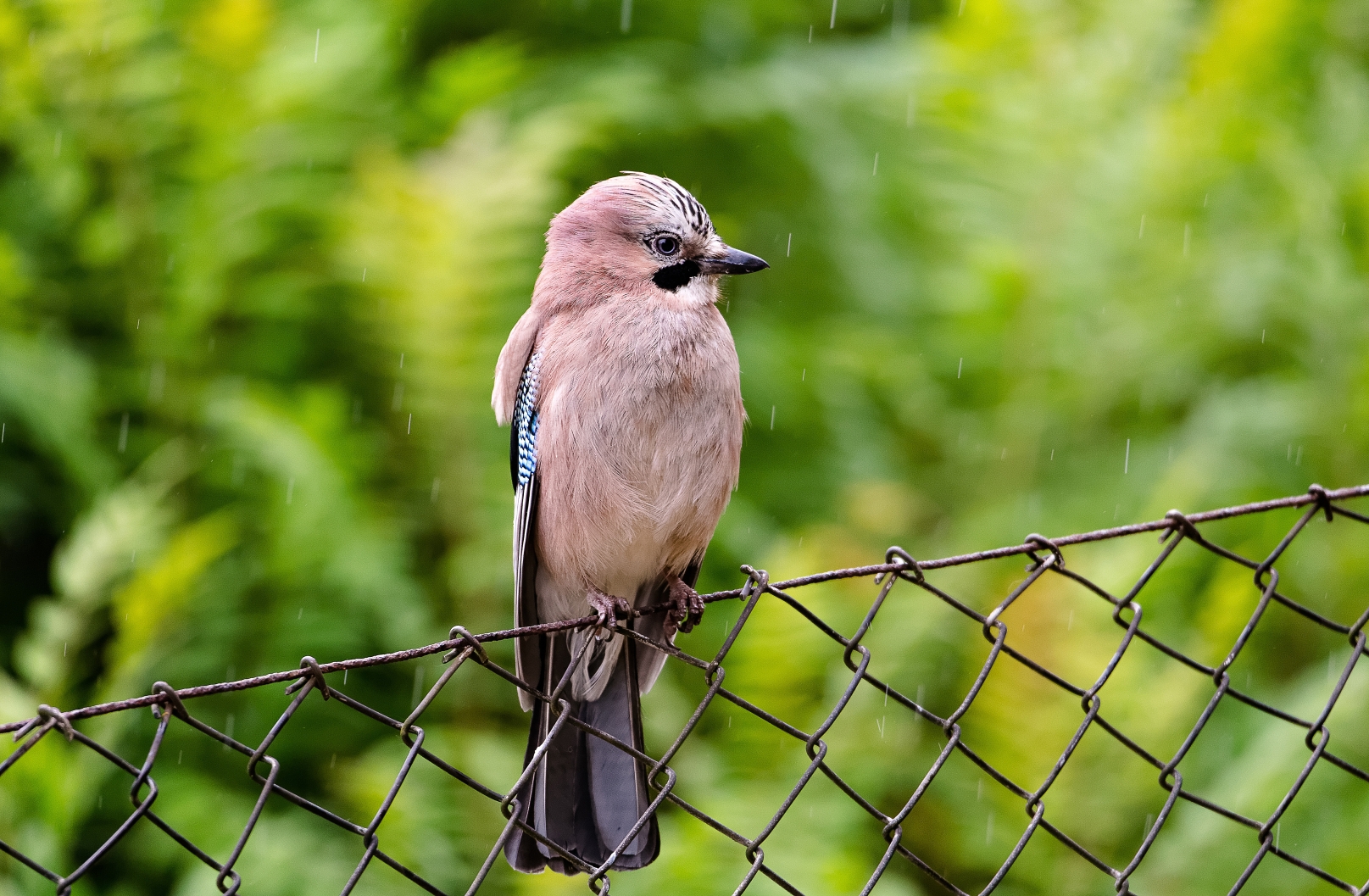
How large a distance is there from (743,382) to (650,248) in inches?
70.7

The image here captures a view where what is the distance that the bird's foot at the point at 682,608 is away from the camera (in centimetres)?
298

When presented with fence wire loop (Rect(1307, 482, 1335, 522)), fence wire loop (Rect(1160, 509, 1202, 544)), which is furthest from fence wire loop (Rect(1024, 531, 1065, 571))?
fence wire loop (Rect(1307, 482, 1335, 522))

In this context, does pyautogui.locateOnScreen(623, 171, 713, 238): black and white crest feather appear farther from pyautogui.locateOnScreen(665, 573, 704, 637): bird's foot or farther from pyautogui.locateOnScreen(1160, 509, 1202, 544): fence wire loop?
pyautogui.locateOnScreen(1160, 509, 1202, 544): fence wire loop

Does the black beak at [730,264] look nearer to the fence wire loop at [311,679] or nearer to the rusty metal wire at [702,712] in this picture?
the rusty metal wire at [702,712]

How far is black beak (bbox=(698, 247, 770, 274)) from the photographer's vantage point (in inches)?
125

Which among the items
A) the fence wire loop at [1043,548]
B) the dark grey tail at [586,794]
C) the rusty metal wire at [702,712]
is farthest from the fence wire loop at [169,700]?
the fence wire loop at [1043,548]

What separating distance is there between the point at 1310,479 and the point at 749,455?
6.66ft

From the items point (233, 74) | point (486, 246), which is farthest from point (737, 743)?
point (233, 74)

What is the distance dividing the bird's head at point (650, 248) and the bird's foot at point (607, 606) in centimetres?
68

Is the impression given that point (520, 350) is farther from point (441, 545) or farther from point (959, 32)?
point (959, 32)

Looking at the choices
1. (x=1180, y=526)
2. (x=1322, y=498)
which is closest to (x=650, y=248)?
(x=1180, y=526)

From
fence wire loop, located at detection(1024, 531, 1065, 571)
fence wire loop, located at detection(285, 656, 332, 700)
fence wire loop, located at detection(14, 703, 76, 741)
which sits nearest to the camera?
fence wire loop, located at detection(14, 703, 76, 741)

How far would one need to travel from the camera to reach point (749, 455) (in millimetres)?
5160

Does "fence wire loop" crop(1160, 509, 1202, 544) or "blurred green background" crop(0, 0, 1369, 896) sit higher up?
"fence wire loop" crop(1160, 509, 1202, 544)
